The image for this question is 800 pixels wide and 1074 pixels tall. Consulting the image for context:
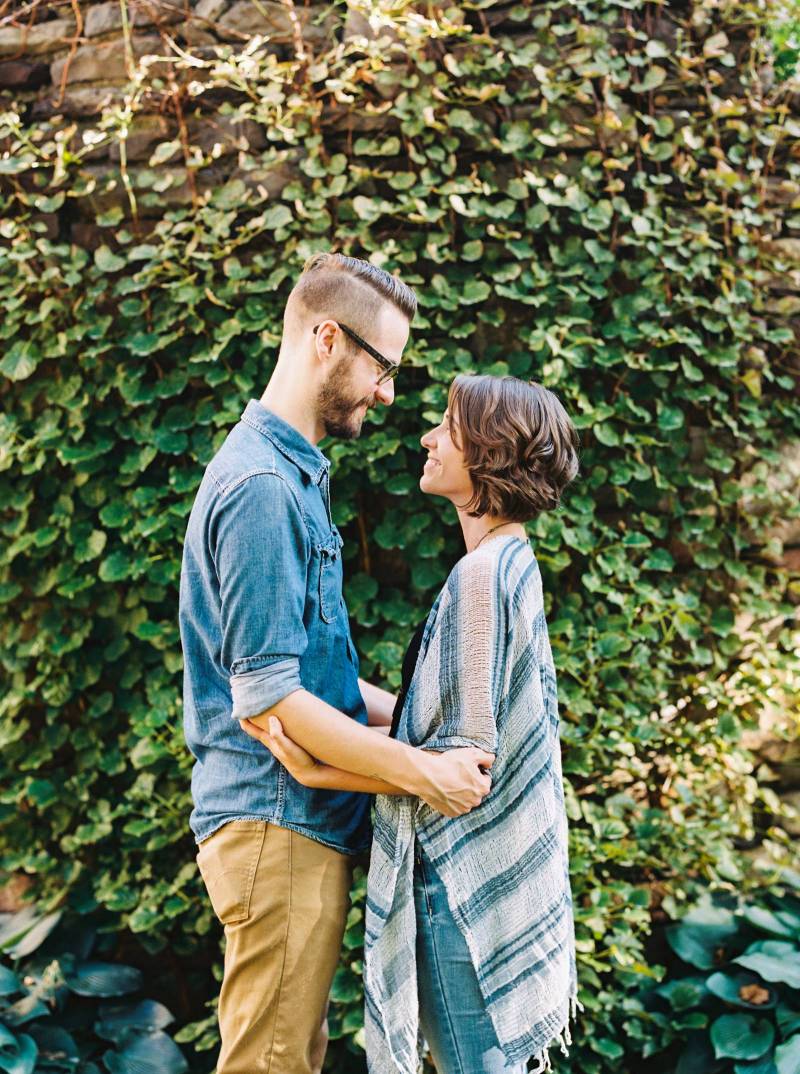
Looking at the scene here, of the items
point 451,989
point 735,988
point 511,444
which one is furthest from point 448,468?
point 735,988

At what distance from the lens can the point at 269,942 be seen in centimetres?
161

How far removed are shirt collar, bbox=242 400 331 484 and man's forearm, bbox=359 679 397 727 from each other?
55cm

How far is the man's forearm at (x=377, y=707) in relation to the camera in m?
2.01

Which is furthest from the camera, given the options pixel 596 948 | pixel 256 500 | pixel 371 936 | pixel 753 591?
pixel 753 591

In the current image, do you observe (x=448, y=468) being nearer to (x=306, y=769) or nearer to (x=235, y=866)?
(x=306, y=769)

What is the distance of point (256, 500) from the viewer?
1.55 meters

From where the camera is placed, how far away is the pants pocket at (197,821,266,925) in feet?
5.31

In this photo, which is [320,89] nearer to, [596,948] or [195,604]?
[195,604]

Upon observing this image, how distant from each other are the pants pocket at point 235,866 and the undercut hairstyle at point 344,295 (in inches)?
36.2

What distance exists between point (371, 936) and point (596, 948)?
1.32 m

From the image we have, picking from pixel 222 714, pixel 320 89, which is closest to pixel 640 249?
pixel 320 89

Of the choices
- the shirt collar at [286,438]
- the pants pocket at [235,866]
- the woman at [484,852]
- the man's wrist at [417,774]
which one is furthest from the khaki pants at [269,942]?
the shirt collar at [286,438]

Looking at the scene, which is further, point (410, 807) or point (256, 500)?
point (410, 807)

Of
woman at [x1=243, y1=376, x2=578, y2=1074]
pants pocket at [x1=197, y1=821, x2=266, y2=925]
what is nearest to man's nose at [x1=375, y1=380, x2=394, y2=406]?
woman at [x1=243, y1=376, x2=578, y2=1074]
